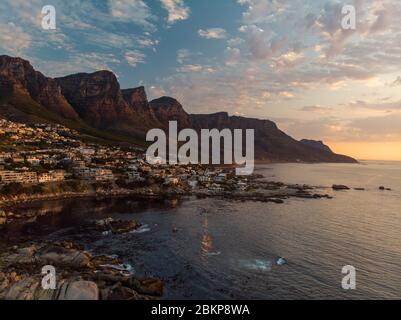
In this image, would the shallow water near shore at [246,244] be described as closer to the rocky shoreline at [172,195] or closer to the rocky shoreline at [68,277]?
the rocky shoreline at [68,277]

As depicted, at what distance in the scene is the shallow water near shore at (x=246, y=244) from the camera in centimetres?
4388

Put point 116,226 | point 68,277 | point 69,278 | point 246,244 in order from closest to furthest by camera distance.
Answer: point 69,278
point 68,277
point 246,244
point 116,226

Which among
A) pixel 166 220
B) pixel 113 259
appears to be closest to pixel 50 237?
pixel 113 259

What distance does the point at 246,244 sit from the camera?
6331 centimetres

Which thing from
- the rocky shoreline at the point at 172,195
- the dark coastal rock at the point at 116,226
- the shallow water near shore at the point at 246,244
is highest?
the rocky shoreline at the point at 172,195

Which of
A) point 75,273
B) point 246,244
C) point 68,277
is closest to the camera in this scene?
point 68,277

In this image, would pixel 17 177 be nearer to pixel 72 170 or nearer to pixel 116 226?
pixel 72 170

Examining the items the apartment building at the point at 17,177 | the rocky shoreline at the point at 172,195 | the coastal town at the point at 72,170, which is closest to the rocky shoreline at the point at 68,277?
the rocky shoreline at the point at 172,195

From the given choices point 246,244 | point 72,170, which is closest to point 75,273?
point 246,244

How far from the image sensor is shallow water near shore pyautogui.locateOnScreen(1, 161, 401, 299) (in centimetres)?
4388

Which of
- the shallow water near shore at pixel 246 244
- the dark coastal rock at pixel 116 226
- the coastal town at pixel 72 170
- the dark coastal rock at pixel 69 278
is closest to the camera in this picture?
the dark coastal rock at pixel 69 278

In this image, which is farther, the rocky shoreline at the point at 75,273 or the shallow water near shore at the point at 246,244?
the shallow water near shore at the point at 246,244

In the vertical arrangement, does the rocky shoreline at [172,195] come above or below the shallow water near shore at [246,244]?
above
